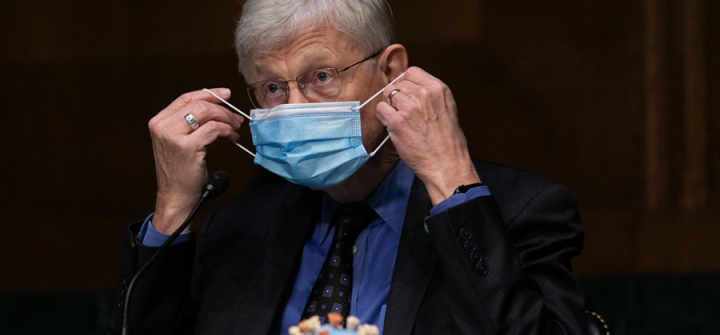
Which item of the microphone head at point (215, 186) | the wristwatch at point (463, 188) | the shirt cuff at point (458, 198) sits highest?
the microphone head at point (215, 186)

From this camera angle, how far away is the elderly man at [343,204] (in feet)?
5.67

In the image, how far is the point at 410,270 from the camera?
71.1 inches

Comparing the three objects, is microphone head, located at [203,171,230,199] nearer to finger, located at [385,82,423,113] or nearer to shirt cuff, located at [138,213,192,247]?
shirt cuff, located at [138,213,192,247]

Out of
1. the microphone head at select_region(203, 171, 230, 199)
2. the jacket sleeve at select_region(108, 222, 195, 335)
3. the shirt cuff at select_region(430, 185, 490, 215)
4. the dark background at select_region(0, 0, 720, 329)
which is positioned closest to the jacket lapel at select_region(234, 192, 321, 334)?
the jacket sleeve at select_region(108, 222, 195, 335)

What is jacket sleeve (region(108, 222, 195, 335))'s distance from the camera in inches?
75.7

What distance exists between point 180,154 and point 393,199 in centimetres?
54

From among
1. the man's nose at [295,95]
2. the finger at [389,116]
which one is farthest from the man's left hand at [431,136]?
the man's nose at [295,95]

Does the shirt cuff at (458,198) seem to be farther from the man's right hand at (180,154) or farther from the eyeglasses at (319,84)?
the man's right hand at (180,154)

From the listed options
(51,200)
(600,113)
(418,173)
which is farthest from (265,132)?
(51,200)

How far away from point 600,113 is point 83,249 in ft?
6.81

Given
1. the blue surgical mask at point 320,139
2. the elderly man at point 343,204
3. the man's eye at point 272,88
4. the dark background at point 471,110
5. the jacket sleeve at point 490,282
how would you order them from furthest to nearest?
the dark background at point 471,110
the man's eye at point 272,88
the blue surgical mask at point 320,139
the elderly man at point 343,204
the jacket sleeve at point 490,282

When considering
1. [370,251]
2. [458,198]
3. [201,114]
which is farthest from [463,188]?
[201,114]

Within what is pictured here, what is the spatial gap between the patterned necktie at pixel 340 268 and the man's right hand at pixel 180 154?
0.36m

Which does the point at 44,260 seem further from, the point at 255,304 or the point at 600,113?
the point at 600,113
